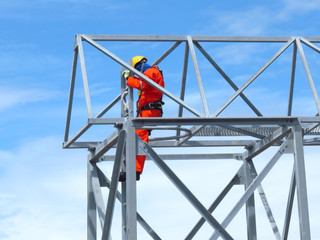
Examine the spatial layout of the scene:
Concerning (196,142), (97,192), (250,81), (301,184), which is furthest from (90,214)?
(301,184)

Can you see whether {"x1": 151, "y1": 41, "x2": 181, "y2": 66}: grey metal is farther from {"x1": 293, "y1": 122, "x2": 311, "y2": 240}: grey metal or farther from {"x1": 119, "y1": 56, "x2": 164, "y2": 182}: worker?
{"x1": 293, "y1": 122, "x2": 311, "y2": 240}: grey metal

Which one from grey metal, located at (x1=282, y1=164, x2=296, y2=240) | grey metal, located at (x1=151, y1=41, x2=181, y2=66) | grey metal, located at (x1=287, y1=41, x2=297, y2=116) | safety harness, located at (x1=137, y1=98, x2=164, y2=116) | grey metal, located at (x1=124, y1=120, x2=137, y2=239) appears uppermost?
grey metal, located at (x1=287, y1=41, x2=297, y2=116)

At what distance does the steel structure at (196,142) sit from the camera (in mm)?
17922

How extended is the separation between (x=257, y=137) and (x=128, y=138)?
171 inches

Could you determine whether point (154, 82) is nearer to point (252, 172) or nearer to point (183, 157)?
point (183, 157)

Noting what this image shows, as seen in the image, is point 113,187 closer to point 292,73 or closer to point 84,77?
point 84,77

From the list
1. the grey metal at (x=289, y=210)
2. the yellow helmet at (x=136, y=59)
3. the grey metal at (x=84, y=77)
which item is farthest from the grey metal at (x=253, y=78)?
the grey metal at (x=84, y=77)

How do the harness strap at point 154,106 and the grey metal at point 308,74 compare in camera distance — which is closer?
the grey metal at point 308,74

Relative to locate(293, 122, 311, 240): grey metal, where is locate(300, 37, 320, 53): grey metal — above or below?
above

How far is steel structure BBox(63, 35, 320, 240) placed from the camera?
17.9m

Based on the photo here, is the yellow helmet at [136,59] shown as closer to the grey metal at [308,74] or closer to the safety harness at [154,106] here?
the safety harness at [154,106]

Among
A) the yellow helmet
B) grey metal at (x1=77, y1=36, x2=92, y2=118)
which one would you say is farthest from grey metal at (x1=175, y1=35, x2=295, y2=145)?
grey metal at (x1=77, y1=36, x2=92, y2=118)

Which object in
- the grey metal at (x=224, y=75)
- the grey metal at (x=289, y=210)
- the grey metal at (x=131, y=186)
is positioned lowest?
the grey metal at (x=131, y=186)

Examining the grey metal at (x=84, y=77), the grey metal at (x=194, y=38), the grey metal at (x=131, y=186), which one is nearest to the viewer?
the grey metal at (x=131, y=186)
